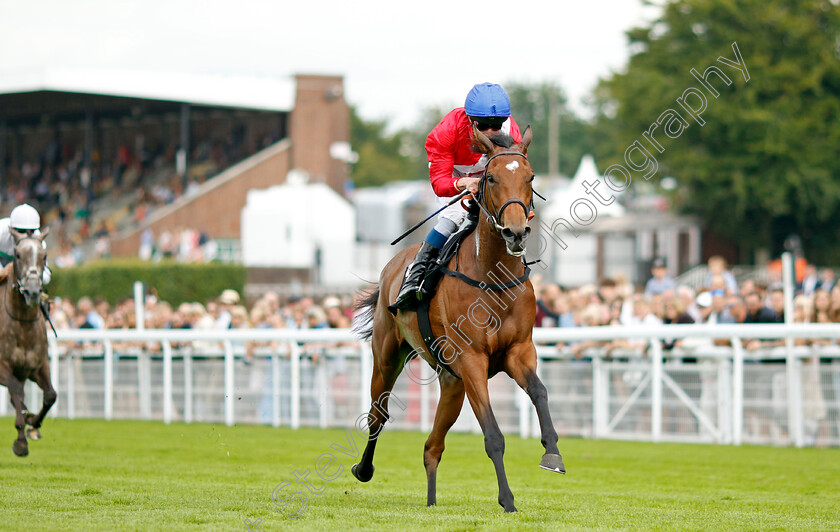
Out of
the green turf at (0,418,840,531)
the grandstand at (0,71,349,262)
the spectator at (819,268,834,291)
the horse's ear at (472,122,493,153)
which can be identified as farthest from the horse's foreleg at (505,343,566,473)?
the grandstand at (0,71,349,262)

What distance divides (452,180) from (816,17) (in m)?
30.1

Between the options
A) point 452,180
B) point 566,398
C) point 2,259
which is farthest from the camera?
point 566,398

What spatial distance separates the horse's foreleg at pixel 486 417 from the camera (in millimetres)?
5652

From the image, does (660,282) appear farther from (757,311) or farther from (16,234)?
(16,234)

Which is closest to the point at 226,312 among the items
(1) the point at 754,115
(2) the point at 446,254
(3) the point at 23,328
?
(3) the point at 23,328

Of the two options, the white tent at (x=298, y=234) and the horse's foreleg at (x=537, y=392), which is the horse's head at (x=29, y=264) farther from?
the white tent at (x=298, y=234)

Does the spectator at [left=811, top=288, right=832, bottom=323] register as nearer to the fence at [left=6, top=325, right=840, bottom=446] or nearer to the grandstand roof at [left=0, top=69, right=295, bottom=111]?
the fence at [left=6, top=325, right=840, bottom=446]

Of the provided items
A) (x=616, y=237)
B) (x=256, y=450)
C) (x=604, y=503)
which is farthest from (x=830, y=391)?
(x=616, y=237)

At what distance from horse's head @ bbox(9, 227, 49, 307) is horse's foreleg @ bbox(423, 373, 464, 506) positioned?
367 centimetres

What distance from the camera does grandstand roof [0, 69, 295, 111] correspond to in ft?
99.9

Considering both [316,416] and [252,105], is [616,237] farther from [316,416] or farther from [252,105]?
[316,416]

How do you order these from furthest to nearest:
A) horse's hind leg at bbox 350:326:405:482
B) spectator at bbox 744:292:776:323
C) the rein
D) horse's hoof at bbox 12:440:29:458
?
spectator at bbox 744:292:776:323 → the rein → horse's hoof at bbox 12:440:29:458 → horse's hind leg at bbox 350:326:405:482

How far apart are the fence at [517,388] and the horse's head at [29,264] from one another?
3168mm

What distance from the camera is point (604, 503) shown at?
651cm
